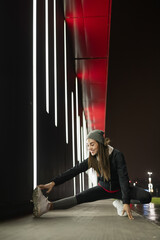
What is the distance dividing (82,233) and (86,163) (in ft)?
4.60

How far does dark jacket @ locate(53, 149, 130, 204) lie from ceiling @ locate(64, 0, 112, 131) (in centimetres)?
558

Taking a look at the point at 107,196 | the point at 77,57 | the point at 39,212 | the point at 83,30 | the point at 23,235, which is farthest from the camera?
the point at 77,57

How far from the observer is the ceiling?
28.6 ft

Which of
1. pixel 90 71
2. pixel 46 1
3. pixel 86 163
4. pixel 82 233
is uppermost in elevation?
pixel 90 71

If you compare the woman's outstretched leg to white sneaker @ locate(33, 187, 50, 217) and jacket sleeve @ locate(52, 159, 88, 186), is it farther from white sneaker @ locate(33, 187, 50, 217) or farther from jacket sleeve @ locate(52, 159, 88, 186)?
jacket sleeve @ locate(52, 159, 88, 186)

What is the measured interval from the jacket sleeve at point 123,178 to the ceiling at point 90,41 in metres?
5.64

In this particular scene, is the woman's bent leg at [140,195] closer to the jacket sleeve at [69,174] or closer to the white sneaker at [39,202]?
the jacket sleeve at [69,174]

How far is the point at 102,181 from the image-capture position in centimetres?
388

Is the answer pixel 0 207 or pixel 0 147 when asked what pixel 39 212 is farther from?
pixel 0 147

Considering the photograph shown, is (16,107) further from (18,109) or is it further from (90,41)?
(90,41)

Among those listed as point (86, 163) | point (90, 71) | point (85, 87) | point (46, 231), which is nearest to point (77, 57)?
point (90, 71)

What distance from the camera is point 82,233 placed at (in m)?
2.43

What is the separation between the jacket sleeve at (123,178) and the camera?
134 inches

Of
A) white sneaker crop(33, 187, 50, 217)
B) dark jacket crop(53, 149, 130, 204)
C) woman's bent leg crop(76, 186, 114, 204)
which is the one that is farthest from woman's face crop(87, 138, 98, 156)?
white sneaker crop(33, 187, 50, 217)
